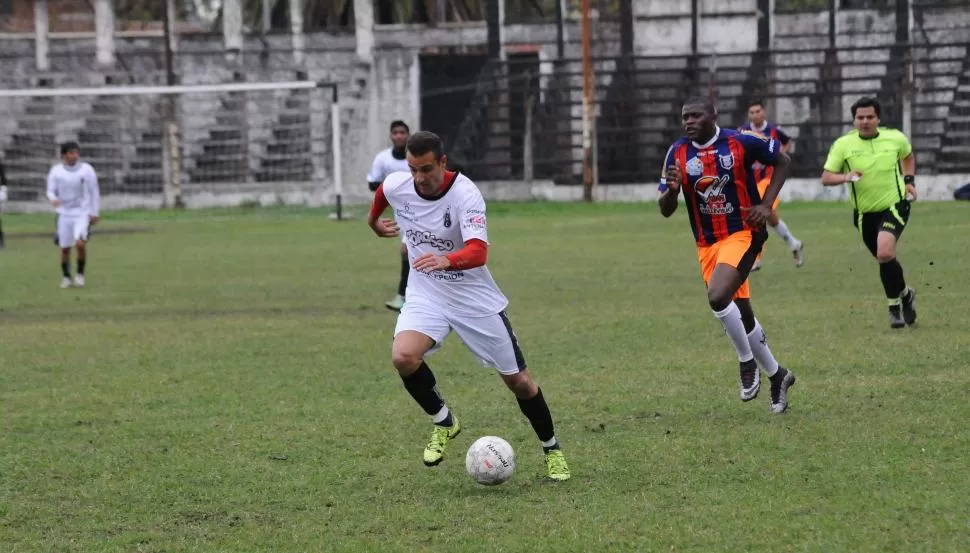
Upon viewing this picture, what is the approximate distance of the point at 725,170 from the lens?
9930 millimetres

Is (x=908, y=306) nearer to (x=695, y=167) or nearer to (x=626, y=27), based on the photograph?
(x=695, y=167)

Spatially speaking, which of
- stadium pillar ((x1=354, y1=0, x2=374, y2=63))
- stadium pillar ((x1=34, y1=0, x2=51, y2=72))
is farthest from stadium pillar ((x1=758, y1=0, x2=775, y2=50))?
stadium pillar ((x1=34, y1=0, x2=51, y2=72))

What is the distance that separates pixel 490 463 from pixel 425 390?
2.65 feet

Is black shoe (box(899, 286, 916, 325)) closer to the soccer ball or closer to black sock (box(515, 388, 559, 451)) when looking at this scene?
black sock (box(515, 388, 559, 451))

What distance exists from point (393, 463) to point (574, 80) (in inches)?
1272

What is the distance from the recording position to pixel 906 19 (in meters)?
39.0

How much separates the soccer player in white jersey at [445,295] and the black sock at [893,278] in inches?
251

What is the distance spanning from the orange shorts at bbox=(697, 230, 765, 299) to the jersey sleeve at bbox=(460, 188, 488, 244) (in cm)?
245

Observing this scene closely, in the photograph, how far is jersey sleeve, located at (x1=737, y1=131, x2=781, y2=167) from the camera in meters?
9.96

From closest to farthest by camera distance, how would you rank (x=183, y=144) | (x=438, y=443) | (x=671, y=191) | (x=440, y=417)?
(x=438, y=443) < (x=440, y=417) < (x=671, y=191) < (x=183, y=144)

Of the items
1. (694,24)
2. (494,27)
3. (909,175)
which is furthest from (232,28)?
(909,175)

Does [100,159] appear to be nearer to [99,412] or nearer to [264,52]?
[264,52]

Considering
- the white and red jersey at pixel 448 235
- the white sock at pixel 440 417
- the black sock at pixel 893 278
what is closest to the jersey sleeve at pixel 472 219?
the white and red jersey at pixel 448 235

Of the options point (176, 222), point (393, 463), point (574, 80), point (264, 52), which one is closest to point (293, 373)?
point (393, 463)
